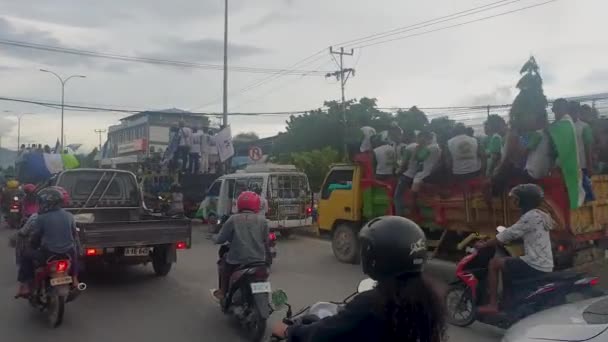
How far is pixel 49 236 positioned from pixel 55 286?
58 centimetres

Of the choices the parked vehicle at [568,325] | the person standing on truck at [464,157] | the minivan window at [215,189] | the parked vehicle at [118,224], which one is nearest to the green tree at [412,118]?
the minivan window at [215,189]

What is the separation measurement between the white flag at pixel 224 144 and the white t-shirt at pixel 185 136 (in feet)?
3.24

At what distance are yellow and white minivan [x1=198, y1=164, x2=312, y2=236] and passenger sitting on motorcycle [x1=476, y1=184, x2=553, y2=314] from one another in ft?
27.3

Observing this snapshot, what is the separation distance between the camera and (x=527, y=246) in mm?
5461

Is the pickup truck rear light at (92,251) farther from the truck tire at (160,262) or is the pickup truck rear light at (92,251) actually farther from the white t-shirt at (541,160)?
the white t-shirt at (541,160)

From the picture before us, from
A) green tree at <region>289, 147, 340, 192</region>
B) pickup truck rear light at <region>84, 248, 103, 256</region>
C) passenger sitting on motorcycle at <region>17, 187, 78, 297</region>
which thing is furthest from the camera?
green tree at <region>289, 147, 340, 192</region>

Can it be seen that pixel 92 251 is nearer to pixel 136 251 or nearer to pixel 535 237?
pixel 136 251

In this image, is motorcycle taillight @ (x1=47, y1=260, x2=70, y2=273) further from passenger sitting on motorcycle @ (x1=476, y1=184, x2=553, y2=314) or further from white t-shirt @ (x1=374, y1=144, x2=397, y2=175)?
white t-shirt @ (x1=374, y1=144, x2=397, y2=175)

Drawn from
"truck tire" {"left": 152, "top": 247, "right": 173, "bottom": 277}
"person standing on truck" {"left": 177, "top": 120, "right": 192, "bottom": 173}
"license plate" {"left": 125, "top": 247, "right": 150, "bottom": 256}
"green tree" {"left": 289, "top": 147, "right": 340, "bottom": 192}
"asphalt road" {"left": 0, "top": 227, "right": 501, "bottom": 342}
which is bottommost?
"asphalt road" {"left": 0, "top": 227, "right": 501, "bottom": 342}

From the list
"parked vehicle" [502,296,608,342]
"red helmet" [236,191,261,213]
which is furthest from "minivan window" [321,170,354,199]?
"parked vehicle" [502,296,608,342]

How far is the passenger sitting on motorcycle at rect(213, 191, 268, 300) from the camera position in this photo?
233 inches

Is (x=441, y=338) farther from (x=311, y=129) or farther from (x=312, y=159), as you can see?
(x=311, y=129)

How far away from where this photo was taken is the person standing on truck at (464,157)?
332 inches

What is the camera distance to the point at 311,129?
33.3 m
